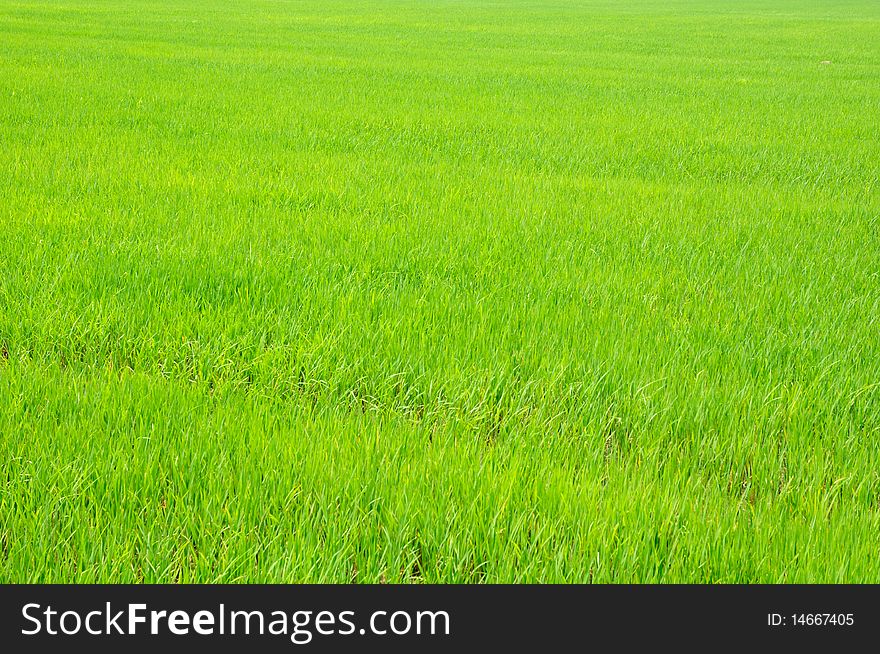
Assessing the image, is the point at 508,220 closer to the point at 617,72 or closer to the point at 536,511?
the point at 536,511

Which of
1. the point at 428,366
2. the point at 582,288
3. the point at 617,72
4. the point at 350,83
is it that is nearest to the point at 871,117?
the point at 617,72

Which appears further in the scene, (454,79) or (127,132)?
(454,79)

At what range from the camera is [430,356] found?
9.74ft

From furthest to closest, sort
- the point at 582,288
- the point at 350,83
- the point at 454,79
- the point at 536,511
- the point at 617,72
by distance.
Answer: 1. the point at 617,72
2. the point at 454,79
3. the point at 350,83
4. the point at 582,288
5. the point at 536,511

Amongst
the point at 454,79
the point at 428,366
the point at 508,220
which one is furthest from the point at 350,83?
the point at 428,366

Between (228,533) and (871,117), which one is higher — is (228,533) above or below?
below

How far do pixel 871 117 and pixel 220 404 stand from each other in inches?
433

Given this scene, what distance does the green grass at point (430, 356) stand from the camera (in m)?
1.92

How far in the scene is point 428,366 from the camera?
2943 millimetres

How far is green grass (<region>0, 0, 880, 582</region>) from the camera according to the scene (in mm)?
1925

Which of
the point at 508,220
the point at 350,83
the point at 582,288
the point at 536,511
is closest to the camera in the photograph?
the point at 536,511

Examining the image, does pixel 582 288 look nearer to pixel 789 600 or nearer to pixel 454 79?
pixel 789 600

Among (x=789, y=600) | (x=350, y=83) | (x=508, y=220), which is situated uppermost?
(x=350, y=83)

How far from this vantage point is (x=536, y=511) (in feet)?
6.73
